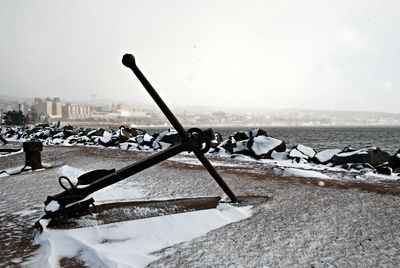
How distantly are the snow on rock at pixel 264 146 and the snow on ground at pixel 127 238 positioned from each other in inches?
267

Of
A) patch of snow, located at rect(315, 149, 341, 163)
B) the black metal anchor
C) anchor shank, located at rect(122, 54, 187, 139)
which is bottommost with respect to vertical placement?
patch of snow, located at rect(315, 149, 341, 163)

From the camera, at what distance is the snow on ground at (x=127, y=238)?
2365 mm

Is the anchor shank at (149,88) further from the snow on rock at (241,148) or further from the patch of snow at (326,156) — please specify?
the snow on rock at (241,148)

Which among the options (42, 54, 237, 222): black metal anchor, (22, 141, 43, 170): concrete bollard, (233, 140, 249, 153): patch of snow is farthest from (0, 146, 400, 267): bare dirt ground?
(233, 140, 249, 153): patch of snow

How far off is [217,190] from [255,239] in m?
1.99

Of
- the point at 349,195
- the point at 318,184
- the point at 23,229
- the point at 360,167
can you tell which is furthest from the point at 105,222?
the point at 360,167

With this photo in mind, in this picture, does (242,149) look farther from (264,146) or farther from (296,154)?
(296,154)

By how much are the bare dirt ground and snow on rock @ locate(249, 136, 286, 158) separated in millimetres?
4647

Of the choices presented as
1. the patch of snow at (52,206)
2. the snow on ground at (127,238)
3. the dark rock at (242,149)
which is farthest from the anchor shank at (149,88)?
the dark rock at (242,149)

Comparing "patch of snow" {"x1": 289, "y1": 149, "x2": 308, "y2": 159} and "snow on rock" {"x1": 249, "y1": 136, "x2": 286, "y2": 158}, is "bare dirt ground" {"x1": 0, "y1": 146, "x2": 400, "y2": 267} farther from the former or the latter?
"snow on rock" {"x1": 249, "y1": 136, "x2": 286, "y2": 158}

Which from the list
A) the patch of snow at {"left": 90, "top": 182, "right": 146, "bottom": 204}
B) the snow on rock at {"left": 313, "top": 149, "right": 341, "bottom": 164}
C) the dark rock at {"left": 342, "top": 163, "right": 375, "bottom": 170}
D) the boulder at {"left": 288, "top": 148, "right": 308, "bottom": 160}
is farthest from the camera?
the boulder at {"left": 288, "top": 148, "right": 308, "bottom": 160}

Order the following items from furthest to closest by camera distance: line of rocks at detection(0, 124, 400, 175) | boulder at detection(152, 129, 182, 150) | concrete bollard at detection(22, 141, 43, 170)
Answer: boulder at detection(152, 129, 182, 150), line of rocks at detection(0, 124, 400, 175), concrete bollard at detection(22, 141, 43, 170)

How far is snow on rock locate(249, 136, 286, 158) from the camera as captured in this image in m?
10.1

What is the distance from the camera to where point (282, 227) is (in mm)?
3039
